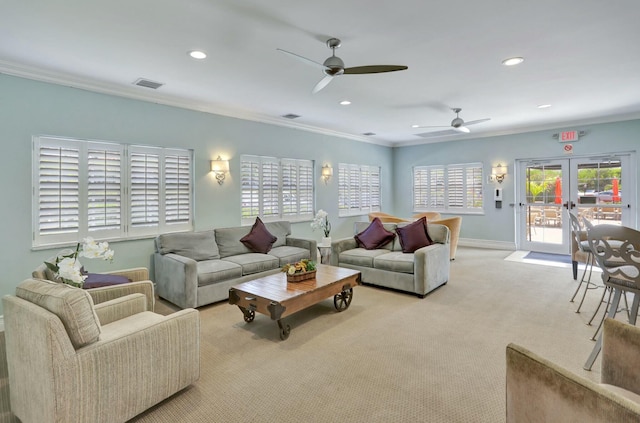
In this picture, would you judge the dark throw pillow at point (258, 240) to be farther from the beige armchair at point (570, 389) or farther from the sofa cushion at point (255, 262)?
the beige armchair at point (570, 389)

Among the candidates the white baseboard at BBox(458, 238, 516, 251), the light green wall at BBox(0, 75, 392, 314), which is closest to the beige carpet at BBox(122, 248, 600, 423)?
the light green wall at BBox(0, 75, 392, 314)

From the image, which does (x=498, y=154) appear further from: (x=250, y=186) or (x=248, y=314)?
(x=248, y=314)

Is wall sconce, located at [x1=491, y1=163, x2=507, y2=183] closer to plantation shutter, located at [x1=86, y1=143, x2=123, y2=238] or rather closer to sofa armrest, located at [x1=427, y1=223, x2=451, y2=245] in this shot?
sofa armrest, located at [x1=427, y1=223, x2=451, y2=245]

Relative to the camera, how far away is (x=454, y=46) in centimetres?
323

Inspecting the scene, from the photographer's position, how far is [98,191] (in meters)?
4.25

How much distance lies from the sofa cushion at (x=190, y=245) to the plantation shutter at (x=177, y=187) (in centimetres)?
49

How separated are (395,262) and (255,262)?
1959 millimetres

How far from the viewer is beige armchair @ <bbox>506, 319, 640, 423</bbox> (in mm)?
973

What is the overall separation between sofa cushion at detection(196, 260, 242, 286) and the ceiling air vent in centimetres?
240

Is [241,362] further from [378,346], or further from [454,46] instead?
[454,46]

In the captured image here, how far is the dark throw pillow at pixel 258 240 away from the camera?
5.21 meters

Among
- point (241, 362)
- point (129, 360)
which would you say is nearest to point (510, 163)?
point (241, 362)

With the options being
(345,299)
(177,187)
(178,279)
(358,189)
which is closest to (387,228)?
(345,299)

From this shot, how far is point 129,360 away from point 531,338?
11.1ft
